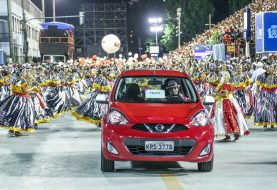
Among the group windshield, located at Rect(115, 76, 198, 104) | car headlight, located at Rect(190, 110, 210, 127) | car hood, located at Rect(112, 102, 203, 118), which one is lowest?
car headlight, located at Rect(190, 110, 210, 127)

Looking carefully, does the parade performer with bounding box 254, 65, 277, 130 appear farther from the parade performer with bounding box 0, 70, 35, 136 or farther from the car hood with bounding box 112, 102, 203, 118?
the car hood with bounding box 112, 102, 203, 118

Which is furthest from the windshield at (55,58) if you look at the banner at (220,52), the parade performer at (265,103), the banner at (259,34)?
the parade performer at (265,103)

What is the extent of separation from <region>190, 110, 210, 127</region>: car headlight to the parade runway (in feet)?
2.35

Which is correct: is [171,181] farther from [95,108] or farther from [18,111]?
[95,108]

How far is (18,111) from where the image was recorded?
17875 millimetres

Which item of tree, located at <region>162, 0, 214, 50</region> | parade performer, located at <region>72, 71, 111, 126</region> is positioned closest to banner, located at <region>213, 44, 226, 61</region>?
parade performer, located at <region>72, 71, 111, 126</region>

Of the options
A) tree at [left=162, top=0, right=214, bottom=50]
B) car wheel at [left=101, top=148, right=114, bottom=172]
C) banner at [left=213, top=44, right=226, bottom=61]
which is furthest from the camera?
tree at [left=162, top=0, right=214, bottom=50]

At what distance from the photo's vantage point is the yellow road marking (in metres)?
9.20

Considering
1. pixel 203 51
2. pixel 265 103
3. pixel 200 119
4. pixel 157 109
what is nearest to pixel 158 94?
pixel 157 109

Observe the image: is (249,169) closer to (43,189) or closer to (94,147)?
(43,189)

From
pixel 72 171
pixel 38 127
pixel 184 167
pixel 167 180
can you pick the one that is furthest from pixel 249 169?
pixel 38 127

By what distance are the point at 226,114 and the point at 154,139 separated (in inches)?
231

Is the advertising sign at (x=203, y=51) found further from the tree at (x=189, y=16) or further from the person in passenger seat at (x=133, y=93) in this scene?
the tree at (x=189, y=16)

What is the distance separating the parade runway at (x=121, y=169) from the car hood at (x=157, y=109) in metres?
0.84
